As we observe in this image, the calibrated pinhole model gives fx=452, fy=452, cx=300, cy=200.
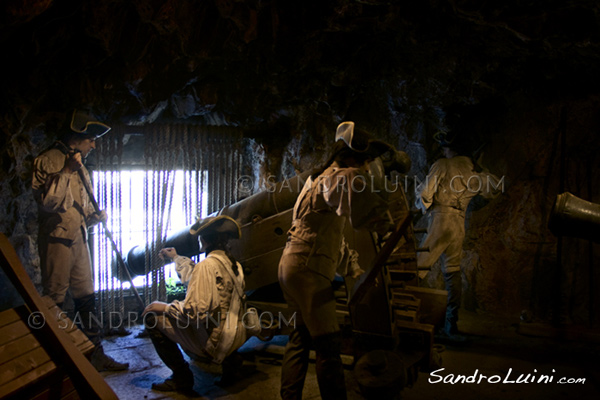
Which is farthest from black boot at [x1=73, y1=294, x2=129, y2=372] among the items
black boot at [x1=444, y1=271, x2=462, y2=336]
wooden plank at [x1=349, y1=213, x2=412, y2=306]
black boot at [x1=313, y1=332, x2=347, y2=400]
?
black boot at [x1=444, y1=271, x2=462, y2=336]

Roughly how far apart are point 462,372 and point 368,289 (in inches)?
63.5

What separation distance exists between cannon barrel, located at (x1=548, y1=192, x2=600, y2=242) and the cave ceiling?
2.47 m

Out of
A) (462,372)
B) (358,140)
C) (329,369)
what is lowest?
(462,372)

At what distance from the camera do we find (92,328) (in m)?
4.29

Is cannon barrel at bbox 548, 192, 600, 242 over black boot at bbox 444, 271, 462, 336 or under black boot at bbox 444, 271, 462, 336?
over

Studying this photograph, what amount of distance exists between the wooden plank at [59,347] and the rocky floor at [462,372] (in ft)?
4.65

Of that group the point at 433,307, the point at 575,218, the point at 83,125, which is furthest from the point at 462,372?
the point at 83,125

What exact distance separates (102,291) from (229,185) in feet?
7.07

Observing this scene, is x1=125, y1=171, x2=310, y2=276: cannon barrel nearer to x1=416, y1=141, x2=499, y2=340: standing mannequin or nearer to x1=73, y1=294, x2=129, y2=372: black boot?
x1=73, y1=294, x2=129, y2=372: black boot

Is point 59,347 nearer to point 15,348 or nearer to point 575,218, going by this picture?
point 15,348

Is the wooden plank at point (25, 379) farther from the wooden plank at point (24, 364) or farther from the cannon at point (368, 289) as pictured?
the cannon at point (368, 289)

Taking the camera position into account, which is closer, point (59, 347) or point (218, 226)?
point (59, 347)

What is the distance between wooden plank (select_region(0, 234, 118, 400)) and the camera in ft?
8.05

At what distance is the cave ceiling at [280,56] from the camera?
4504mm
